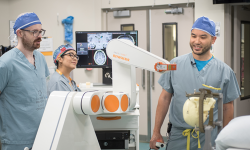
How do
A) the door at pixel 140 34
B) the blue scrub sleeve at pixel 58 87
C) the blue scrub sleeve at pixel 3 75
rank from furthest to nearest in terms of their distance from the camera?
1. the door at pixel 140 34
2. the blue scrub sleeve at pixel 58 87
3. the blue scrub sleeve at pixel 3 75

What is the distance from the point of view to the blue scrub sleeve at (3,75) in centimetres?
154

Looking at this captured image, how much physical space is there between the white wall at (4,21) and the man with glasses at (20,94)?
271 centimetres

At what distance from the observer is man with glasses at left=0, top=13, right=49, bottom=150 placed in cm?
159

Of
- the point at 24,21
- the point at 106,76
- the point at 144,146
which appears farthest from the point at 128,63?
the point at 144,146

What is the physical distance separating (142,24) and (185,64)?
2388 millimetres

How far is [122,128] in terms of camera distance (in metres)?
2.29

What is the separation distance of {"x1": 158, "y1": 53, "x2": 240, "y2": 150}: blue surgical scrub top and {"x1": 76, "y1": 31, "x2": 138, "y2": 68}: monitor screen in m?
0.92

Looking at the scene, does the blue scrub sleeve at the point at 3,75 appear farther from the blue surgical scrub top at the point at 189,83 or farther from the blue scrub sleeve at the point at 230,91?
the blue scrub sleeve at the point at 230,91

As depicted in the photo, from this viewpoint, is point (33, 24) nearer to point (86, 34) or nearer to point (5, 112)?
point (5, 112)

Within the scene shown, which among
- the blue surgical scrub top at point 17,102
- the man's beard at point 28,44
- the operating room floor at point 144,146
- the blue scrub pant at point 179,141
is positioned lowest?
the operating room floor at point 144,146

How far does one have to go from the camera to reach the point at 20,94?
1.61m

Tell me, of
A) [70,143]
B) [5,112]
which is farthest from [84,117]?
[5,112]

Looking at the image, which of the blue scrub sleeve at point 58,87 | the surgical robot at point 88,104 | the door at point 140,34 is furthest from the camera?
the door at point 140,34

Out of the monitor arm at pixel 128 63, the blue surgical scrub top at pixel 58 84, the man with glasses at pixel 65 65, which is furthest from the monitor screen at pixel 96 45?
the monitor arm at pixel 128 63
